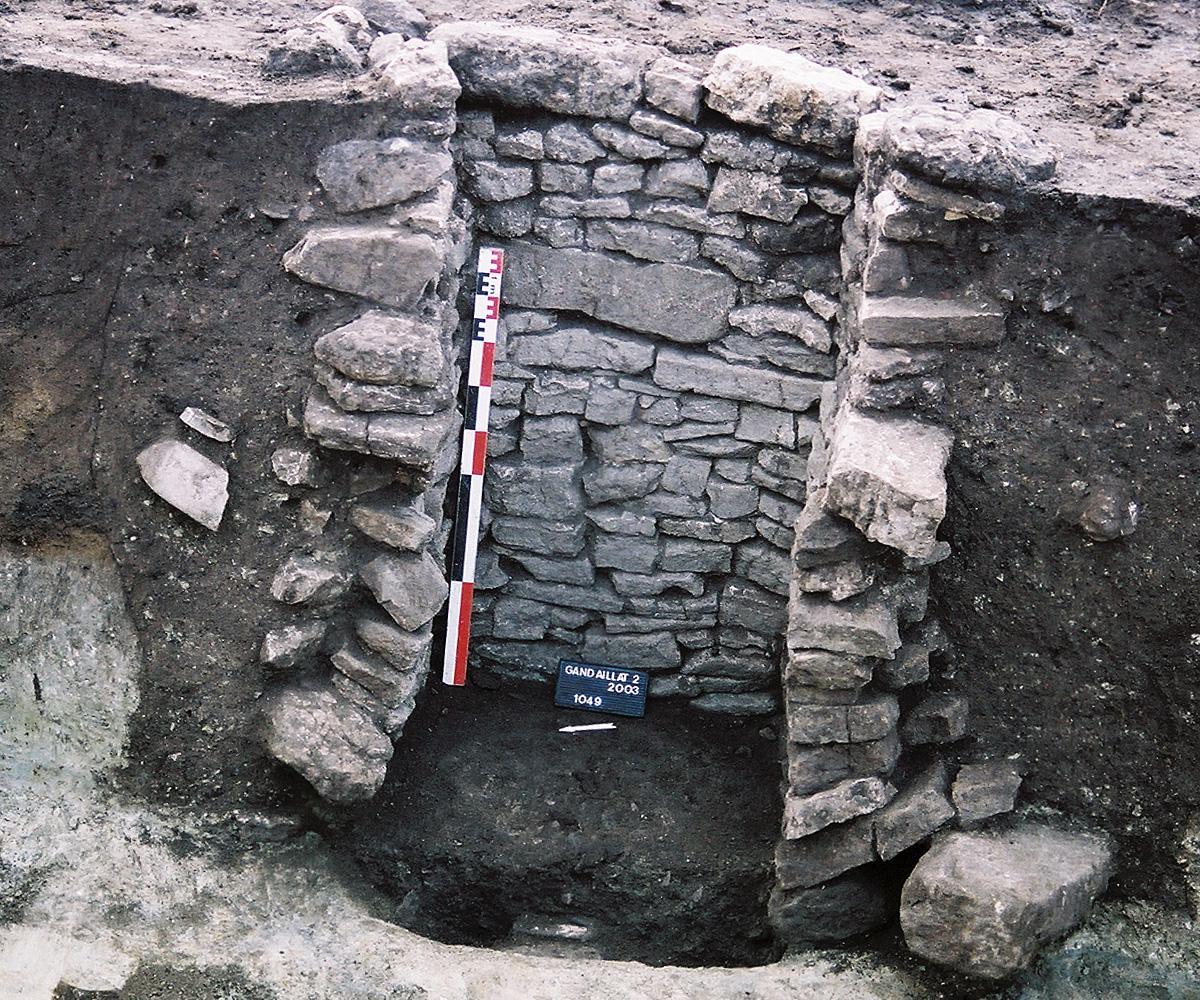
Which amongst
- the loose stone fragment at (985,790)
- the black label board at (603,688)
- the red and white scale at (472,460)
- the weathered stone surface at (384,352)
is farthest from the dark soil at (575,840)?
the weathered stone surface at (384,352)

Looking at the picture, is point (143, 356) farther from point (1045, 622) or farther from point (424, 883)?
point (1045, 622)

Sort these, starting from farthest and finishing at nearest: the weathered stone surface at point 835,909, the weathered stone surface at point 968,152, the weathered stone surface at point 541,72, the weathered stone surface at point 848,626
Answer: the weathered stone surface at point 541,72 → the weathered stone surface at point 835,909 → the weathered stone surface at point 848,626 → the weathered stone surface at point 968,152

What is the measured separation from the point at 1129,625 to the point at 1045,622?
0.85ft

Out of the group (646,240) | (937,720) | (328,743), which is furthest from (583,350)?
(937,720)

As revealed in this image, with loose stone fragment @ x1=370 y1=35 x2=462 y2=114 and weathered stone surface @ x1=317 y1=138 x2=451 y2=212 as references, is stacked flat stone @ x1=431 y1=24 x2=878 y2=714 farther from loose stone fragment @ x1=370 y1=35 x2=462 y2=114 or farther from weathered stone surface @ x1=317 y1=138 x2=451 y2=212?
weathered stone surface @ x1=317 y1=138 x2=451 y2=212

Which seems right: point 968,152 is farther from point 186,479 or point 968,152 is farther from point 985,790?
point 186,479

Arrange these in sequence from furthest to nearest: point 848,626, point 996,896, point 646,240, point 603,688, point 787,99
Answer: point 603,688
point 646,240
point 787,99
point 848,626
point 996,896

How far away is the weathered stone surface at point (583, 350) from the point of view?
5359 mm

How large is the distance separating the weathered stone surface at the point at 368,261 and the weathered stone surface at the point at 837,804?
212cm

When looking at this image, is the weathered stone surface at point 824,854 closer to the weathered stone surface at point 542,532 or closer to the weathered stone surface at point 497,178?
the weathered stone surface at point 542,532

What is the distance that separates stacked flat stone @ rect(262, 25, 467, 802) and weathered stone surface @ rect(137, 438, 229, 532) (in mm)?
220

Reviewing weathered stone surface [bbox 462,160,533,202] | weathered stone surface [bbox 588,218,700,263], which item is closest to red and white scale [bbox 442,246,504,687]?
weathered stone surface [bbox 462,160,533,202]

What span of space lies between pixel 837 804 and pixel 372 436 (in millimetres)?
1930

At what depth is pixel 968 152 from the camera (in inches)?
176
